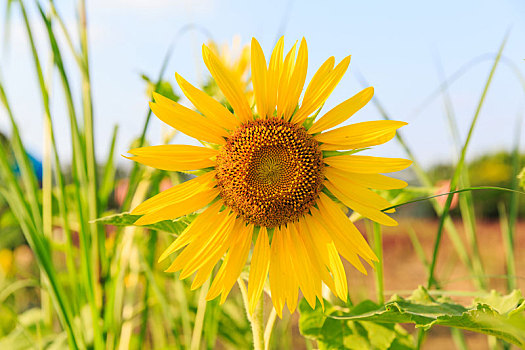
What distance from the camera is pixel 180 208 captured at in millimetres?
461

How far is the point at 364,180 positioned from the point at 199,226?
0.18m

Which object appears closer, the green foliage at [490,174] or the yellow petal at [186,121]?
the yellow petal at [186,121]

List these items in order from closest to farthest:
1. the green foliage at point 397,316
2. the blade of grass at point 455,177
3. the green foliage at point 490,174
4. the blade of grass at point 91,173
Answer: the green foliage at point 397,316 < the blade of grass at point 455,177 < the blade of grass at point 91,173 < the green foliage at point 490,174

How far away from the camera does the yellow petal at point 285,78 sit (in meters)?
0.46

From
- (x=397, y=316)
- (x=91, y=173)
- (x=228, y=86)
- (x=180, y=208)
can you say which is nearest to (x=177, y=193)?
(x=180, y=208)

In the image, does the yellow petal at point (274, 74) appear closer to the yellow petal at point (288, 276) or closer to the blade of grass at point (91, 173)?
the yellow petal at point (288, 276)

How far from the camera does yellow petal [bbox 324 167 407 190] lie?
0.45 meters

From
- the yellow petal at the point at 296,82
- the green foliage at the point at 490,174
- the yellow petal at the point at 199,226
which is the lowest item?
the green foliage at the point at 490,174

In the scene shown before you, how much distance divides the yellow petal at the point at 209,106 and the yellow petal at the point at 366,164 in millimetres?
110

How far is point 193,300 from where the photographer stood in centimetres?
110

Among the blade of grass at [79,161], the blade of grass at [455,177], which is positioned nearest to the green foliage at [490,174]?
the blade of grass at [455,177]

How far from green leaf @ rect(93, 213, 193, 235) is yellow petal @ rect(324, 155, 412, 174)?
161 millimetres

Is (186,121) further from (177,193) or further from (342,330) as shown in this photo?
(342,330)

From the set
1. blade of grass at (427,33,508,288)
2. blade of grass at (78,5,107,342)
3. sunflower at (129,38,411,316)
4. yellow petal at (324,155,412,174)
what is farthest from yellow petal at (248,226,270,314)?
blade of grass at (78,5,107,342)
